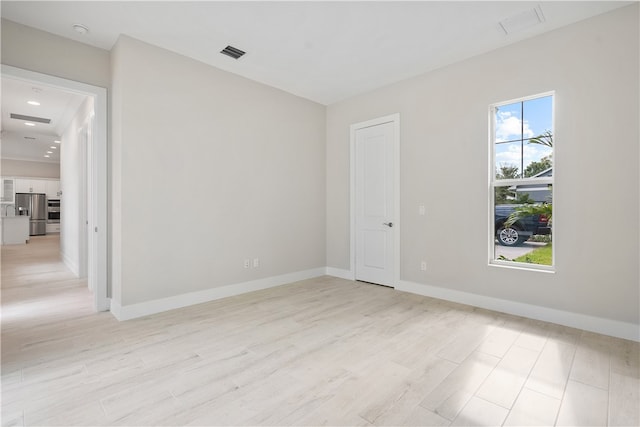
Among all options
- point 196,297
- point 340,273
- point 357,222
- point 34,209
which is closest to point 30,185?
point 34,209

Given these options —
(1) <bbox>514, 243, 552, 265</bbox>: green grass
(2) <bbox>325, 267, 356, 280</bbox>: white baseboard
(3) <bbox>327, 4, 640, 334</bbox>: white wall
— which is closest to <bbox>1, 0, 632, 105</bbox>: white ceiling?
(3) <bbox>327, 4, 640, 334</bbox>: white wall

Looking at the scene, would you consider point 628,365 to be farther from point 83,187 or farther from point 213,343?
point 83,187

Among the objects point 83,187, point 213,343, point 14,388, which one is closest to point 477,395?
point 213,343

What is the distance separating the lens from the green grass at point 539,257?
331cm

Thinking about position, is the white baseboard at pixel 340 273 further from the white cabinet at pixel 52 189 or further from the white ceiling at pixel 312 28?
the white cabinet at pixel 52 189

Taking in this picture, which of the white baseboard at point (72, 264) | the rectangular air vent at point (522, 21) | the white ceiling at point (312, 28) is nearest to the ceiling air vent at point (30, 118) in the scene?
the white ceiling at point (312, 28)

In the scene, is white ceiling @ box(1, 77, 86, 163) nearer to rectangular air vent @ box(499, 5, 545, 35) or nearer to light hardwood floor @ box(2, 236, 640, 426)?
light hardwood floor @ box(2, 236, 640, 426)

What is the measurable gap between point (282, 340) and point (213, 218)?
1957mm

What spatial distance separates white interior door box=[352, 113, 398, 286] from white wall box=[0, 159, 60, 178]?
1232 cm

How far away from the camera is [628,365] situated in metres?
2.32

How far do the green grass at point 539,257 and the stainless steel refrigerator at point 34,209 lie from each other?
1500cm

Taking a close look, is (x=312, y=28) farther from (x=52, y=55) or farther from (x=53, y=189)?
(x=53, y=189)

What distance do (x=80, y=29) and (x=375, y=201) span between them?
4098 millimetres

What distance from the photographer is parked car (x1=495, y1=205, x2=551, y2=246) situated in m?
3.38
